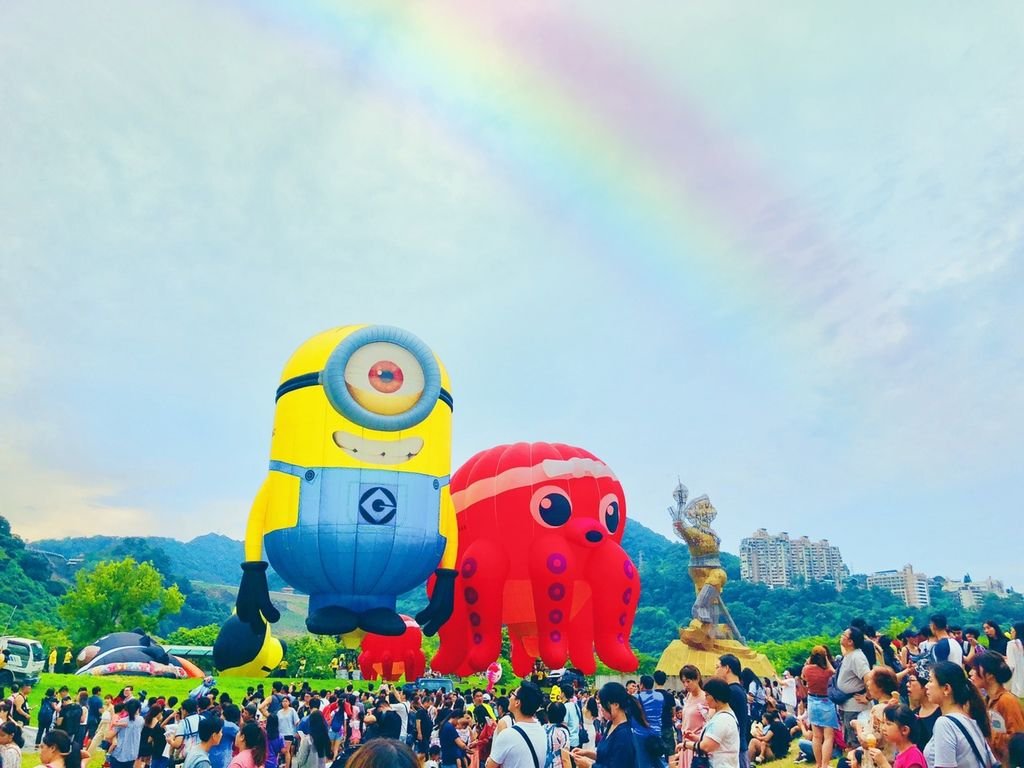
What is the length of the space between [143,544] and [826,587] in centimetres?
7493

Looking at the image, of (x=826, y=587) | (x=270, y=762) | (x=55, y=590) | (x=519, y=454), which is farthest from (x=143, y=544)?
(x=270, y=762)

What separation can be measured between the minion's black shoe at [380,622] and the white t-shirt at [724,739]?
562 inches

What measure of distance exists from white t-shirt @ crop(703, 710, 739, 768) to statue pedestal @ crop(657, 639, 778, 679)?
32674 millimetres

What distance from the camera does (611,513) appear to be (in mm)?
23734

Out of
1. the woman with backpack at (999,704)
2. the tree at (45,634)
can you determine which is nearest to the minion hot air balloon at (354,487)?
the woman with backpack at (999,704)

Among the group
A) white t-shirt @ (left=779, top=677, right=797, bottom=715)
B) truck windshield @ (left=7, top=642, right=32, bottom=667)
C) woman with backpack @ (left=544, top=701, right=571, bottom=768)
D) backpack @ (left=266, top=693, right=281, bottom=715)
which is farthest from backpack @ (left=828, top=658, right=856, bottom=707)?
truck windshield @ (left=7, top=642, right=32, bottom=667)

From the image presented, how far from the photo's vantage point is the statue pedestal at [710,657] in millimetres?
36344

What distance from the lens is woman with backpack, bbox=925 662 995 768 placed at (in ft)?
14.2

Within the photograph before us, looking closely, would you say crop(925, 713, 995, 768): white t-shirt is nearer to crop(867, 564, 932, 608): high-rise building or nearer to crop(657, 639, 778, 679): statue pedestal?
crop(657, 639, 778, 679): statue pedestal

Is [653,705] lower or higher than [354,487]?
lower

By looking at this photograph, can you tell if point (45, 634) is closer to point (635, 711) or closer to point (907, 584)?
point (635, 711)

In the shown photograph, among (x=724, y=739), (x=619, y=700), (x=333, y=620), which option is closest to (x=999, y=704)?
(x=724, y=739)

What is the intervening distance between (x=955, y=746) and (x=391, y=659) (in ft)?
70.5

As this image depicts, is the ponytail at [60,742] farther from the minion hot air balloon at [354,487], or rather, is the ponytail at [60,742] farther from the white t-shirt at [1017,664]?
the minion hot air balloon at [354,487]
